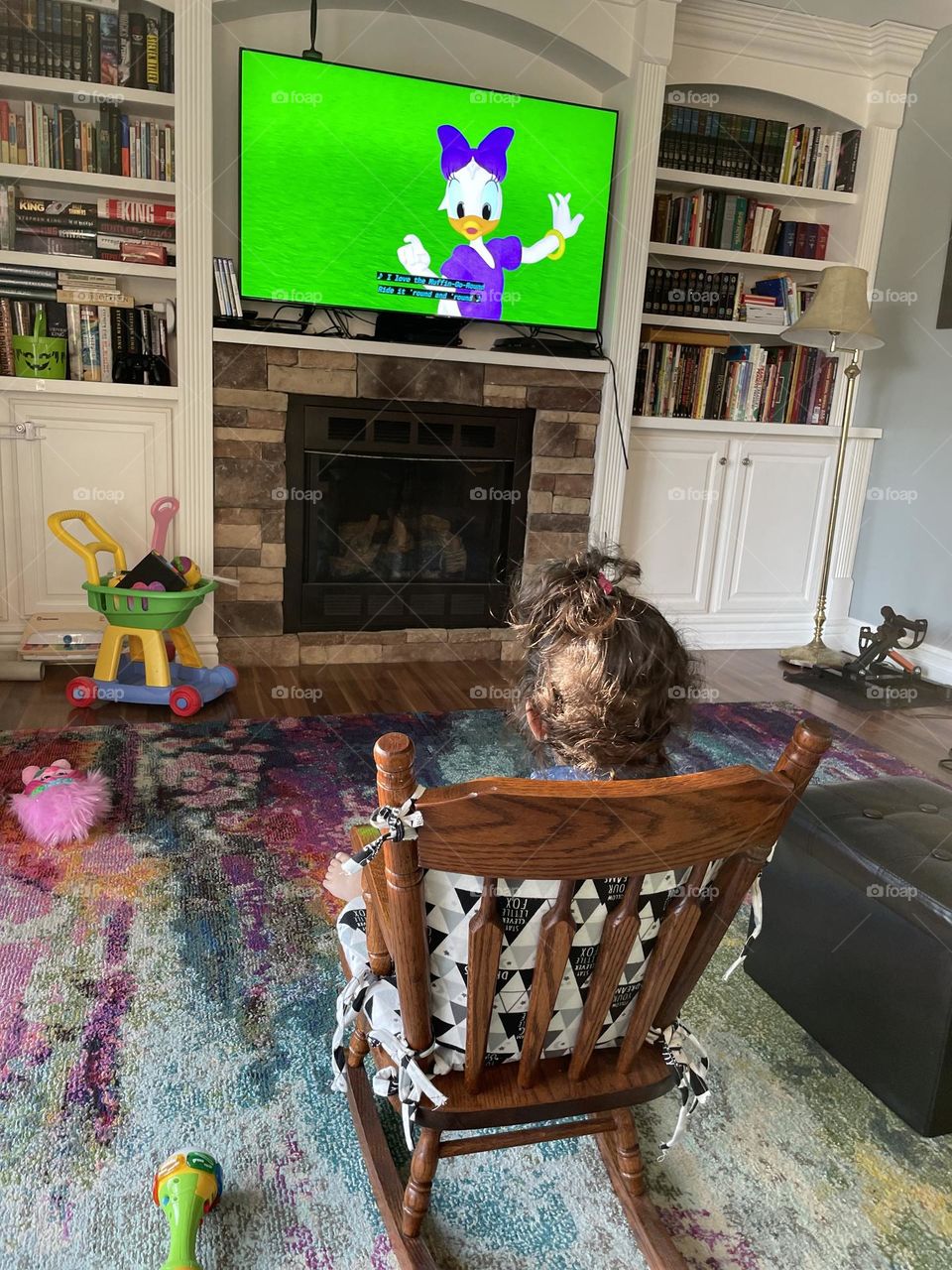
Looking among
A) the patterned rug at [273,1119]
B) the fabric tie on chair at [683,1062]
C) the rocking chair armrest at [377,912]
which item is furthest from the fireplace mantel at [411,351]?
the fabric tie on chair at [683,1062]

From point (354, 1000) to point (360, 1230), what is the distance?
34cm

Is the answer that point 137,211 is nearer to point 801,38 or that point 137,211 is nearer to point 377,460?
point 377,460

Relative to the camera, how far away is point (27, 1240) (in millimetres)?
1085

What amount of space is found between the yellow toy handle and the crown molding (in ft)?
9.52

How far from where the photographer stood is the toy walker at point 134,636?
2840 millimetres

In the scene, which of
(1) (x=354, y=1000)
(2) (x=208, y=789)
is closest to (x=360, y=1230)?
(1) (x=354, y=1000)

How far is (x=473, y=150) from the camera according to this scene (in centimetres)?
336

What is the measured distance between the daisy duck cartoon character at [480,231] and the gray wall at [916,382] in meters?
1.49

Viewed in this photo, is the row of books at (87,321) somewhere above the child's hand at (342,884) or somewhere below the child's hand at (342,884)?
above

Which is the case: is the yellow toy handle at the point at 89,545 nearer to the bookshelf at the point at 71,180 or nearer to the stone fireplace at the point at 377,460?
the stone fireplace at the point at 377,460

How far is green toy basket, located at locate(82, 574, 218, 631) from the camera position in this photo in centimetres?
282

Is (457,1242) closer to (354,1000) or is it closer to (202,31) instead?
(354,1000)

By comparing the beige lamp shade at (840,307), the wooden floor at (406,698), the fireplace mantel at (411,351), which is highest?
the beige lamp shade at (840,307)

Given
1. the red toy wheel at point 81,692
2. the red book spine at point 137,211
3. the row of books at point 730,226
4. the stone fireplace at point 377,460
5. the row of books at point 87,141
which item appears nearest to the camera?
the red toy wheel at point 81,692
